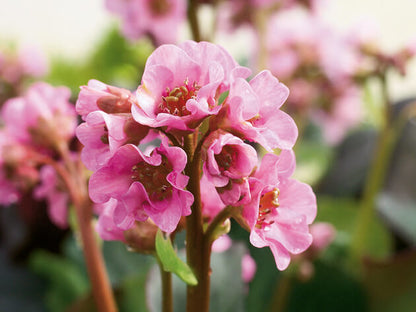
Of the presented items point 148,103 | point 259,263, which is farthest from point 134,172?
point 259,263

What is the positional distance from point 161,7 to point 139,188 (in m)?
0.56

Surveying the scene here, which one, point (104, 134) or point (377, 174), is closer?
point (104, 134)

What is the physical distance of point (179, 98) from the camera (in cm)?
29

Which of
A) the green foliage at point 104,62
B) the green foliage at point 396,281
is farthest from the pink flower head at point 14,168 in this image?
the green foliage at point 104,62

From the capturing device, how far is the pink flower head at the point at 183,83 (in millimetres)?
265

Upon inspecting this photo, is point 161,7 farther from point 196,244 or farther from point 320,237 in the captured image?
point 196,244

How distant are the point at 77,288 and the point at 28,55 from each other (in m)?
0.45

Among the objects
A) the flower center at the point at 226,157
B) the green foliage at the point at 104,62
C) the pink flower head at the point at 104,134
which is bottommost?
the green foliage at the point at 104,62

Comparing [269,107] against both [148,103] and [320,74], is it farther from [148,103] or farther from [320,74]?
[320,74]

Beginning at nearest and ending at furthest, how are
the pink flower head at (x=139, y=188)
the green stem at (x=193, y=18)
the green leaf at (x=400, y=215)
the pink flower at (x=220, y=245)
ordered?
the pink flower head at (x=139, y=188) → the pink flower at (x=220, y=245) → the green stem at (x=193, y=18) → the green leaf at (x=400, y=215)

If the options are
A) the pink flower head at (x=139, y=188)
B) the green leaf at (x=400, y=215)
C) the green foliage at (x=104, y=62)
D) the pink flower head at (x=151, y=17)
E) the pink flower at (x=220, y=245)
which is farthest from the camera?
the green foliage at (x=104, y=62)

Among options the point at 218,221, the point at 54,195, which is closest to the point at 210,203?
the point at 218,221

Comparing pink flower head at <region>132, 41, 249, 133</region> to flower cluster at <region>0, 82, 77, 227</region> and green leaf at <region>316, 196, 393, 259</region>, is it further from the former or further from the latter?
green leaf at <region>316, 196, 393, 259</region>

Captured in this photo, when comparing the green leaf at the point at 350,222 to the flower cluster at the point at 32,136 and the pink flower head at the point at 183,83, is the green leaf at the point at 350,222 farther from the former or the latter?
the pink flower head at the point at 183,83
